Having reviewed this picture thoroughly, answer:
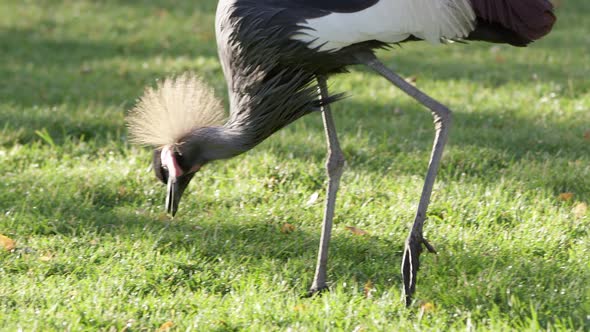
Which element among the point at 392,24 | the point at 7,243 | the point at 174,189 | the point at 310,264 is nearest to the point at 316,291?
the point at 310,264

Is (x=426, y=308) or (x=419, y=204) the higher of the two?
(x=419, y=204)

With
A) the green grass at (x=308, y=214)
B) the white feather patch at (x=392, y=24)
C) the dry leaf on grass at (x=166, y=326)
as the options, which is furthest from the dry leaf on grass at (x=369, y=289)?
the white feather patch at (x=392, y=24)

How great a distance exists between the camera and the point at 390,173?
5.33 m

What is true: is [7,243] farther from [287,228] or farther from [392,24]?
[392,24]

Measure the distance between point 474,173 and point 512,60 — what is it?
306cm

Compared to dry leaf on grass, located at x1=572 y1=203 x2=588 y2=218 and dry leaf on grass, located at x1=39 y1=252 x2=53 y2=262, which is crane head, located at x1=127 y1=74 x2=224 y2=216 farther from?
dry leaf on grass, located at x1=572 y1=203 x2=588 y2=218

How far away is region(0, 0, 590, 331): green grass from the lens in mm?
3746

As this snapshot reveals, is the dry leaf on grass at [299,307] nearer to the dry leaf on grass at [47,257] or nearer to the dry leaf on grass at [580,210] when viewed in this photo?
the dry leaf on grass at [47,257]

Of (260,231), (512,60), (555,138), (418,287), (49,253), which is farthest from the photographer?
(512,60)

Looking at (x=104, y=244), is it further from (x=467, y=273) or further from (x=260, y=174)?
(x=467, y=273)

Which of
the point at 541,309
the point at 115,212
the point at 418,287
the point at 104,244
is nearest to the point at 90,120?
the point at 115,212

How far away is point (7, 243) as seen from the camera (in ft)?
14.5

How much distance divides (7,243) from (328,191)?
174 centimetres

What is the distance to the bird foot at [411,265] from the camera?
12.3ft
